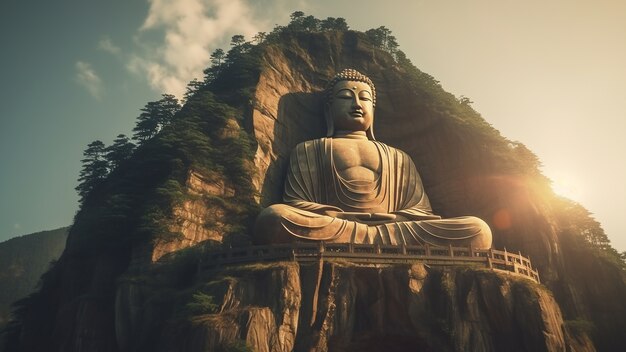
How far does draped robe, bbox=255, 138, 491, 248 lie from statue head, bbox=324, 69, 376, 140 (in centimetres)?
136

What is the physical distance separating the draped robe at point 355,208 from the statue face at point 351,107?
52.7 inches

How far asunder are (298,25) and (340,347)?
753 inches

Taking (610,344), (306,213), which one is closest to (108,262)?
(306,213)

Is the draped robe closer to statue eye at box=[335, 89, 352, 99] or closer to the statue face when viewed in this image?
the statue face

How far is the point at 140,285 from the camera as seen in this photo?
15.0m

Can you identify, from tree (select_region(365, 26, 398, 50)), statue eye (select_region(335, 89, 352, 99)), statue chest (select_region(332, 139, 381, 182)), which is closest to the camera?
statue chest (select_region(332, 139, 381, 182))

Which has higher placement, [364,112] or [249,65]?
[249,65]

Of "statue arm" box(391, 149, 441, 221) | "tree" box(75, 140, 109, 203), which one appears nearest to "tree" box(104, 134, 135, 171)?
"tree" box(75, 140, 109, 203)

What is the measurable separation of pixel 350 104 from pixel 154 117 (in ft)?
25.9

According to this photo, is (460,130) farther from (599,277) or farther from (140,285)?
(140,285)

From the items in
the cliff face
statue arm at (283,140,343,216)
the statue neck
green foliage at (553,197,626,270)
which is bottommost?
the cliff face

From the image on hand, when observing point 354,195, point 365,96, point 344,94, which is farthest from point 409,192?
point 344,94

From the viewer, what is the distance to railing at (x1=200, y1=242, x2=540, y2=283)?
1468 centimetres

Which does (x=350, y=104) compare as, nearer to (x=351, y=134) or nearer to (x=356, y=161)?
(x=351, y=134)
